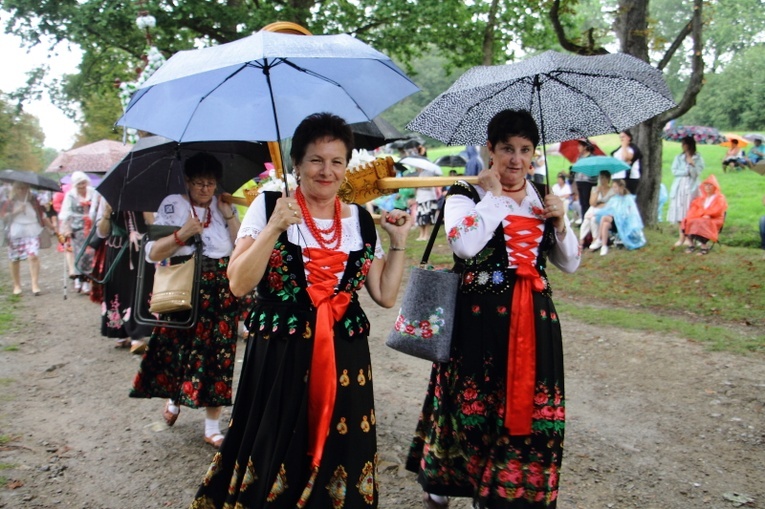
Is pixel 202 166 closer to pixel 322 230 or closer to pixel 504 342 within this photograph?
pixel 322 230

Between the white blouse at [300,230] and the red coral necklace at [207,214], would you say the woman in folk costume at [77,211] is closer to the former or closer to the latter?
the red coral necklace at [207,214]

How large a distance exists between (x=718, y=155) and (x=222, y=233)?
3100 cm

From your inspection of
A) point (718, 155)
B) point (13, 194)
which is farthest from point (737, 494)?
point (718, 155)

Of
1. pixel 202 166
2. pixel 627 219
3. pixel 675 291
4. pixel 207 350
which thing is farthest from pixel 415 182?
pixel 627 219

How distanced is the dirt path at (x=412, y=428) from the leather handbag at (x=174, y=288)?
3.38 feet

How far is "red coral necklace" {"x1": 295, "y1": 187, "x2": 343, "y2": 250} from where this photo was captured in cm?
297

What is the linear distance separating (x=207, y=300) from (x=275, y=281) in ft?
6.37

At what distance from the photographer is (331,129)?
2.96m

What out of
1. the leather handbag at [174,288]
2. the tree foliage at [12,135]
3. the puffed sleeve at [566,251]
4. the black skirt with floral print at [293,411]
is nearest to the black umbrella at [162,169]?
the leather handbag at [174,288]

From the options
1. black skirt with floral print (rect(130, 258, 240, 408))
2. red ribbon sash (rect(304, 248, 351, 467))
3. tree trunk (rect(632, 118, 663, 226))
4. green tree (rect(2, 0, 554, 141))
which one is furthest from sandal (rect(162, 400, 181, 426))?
green tree (rect(2, 0, 554, 141))

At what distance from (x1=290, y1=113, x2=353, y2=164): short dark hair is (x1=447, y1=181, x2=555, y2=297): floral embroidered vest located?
2.56 feet

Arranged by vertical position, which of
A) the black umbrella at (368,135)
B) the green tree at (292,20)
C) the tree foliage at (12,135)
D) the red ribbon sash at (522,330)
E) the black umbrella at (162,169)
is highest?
the green tree at (292,20)

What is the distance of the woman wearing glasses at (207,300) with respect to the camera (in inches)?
183

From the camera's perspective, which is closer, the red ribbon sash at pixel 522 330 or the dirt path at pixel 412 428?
the red ribbon sash at pixel 522 330
